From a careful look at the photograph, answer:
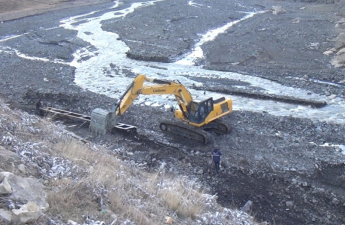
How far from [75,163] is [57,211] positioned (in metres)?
2.21

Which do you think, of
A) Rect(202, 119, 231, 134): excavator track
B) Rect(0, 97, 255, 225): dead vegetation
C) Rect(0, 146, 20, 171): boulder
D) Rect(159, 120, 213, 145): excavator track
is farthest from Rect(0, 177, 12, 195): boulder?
Rect(202, 119, 231, 134): excavator track

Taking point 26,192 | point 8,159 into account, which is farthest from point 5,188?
point 8,159

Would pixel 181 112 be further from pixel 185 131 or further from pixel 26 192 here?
pixel 26 192

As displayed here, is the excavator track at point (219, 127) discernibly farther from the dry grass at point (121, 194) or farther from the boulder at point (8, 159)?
the boulder at point (8, 159)

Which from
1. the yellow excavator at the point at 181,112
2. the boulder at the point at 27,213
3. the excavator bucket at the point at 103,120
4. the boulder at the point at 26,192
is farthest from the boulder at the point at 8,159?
the yellow excavator at the point at 181,112

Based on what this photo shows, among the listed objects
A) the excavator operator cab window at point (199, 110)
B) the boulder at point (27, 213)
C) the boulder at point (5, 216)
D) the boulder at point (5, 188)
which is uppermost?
the boulder at point (5, 188)

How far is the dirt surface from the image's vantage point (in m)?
11.3

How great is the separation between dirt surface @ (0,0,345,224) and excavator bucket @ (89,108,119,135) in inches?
22.5

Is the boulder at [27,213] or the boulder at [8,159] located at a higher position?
the boulder at [27,213]

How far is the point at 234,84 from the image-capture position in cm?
2106

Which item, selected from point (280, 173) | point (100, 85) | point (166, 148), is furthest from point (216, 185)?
point (100, 85)

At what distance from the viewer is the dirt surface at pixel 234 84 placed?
444 inches

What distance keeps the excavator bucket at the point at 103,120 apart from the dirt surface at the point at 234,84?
0.57 meters

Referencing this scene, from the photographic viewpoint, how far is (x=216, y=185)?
1157cm
